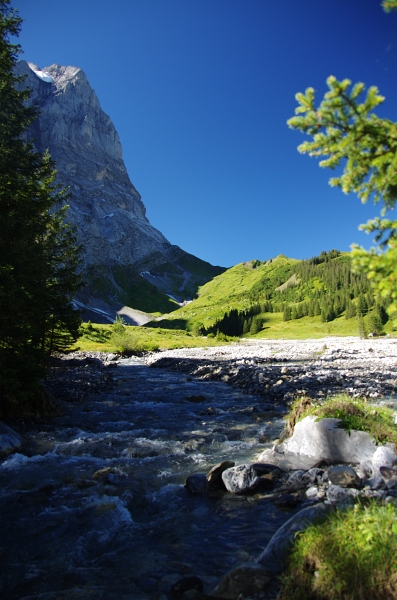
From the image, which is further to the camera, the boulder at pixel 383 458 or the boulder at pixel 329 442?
the boulder at pixel 329 442

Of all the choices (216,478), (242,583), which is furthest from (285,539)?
(216,478)

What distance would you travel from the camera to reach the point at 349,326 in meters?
156

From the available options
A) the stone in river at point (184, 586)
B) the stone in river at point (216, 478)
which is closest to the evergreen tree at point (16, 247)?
the stone in river at point (216, 478)

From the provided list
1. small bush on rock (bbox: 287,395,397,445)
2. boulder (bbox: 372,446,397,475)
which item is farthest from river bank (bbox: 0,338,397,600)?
small bush on rock (bbox: 287,395,397,445)

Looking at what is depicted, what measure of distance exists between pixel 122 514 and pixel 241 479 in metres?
3.11

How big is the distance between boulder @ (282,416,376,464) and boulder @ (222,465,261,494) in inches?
86.7

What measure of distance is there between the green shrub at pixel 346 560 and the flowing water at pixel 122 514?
4.91 feet

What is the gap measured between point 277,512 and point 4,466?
861 cm

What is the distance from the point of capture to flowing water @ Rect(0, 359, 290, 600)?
18.2 feet

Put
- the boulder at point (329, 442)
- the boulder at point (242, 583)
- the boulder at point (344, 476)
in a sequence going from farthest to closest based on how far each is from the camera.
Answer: the boulder at point (329, 442) < the boulder at point (344, 476) < the boulder at point (242, 583)

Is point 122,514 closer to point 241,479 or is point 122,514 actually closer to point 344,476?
point 241,479

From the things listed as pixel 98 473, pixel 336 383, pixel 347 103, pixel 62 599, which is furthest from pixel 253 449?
pixel 336 383

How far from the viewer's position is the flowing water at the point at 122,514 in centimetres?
556

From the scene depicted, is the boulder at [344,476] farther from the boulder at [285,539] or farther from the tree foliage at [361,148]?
the tree foliage at [361,148]
